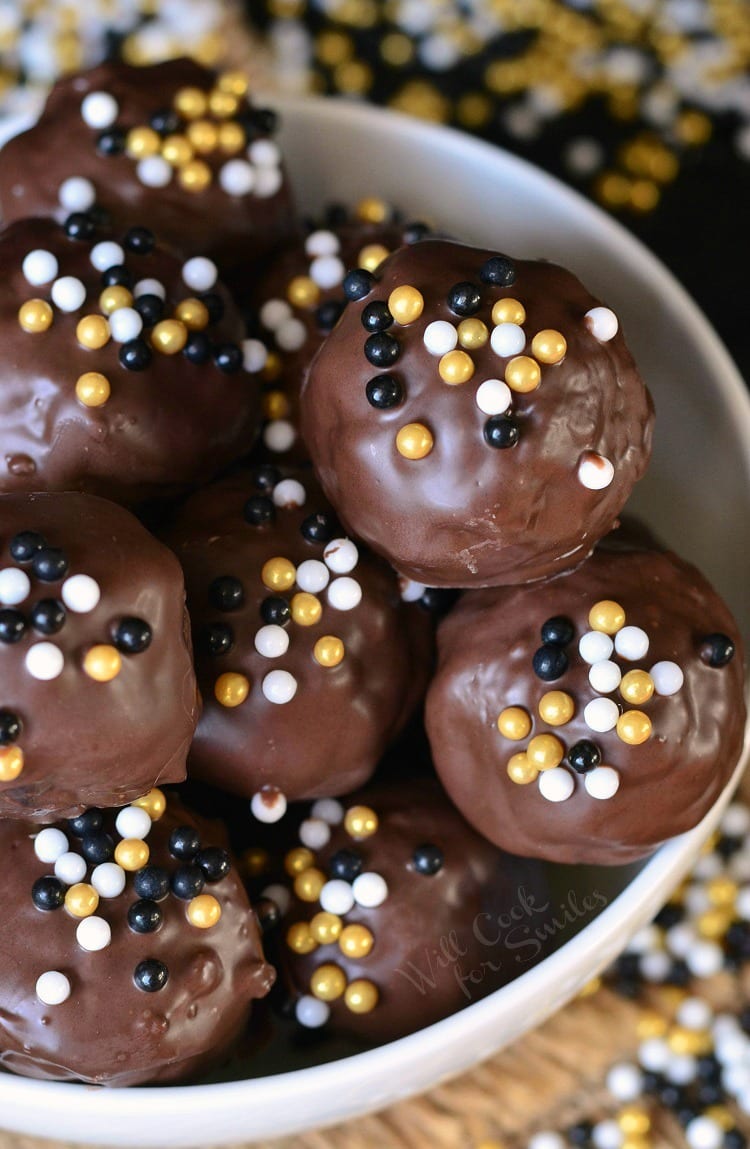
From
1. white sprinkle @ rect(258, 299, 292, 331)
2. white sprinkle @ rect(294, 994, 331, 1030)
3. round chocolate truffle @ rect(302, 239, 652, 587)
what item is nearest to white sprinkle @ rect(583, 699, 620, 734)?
round chocolate truffle @ rect(302, 239, 652, 587)

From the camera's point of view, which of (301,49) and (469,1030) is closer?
(469,1030)

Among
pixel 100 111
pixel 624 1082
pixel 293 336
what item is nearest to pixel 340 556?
pixel 293 336

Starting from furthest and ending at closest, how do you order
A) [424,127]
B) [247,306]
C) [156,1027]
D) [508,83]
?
[508,83], [424,127], [247,306], [156,1027]

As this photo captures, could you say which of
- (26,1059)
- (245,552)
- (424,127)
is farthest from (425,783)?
(424,127)

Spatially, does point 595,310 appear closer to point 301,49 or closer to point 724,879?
point 724,879

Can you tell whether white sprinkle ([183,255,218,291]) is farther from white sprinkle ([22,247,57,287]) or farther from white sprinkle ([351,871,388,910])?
white sprinkle ([351,871,388,910])

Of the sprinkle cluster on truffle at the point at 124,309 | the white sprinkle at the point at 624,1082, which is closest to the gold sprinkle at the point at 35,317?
the sprinkle cluster on truffle at the point at 124,309
